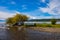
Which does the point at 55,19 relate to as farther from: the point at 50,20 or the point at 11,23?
the point at 11,23

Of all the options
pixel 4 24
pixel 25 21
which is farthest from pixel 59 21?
pixel 4 24

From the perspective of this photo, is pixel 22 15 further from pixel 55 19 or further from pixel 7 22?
pixel 55 19

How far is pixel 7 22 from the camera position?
75.2m

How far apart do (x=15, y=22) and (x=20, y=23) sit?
312 centimetres

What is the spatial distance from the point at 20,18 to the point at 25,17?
87.8 inches

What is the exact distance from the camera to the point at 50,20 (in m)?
66.6

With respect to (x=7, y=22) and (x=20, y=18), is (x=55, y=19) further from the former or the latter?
(x=7, y=22)

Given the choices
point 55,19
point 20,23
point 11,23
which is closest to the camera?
point 55,19

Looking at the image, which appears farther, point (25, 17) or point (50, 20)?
point (25, 17)

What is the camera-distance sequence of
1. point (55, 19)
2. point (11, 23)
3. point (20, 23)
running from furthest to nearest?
point (11, 23), point (20, 23), point (55, 19)

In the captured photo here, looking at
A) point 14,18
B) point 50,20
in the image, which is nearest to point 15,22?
point 14,18

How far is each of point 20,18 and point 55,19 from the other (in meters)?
15.8

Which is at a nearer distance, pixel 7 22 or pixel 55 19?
pixel 55 19

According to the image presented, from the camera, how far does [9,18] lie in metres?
75.9
